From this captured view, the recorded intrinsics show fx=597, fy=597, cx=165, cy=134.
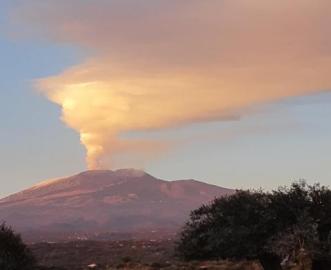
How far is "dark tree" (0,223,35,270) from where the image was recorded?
31609mm

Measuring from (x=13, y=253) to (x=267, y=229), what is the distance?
1530 centimetres

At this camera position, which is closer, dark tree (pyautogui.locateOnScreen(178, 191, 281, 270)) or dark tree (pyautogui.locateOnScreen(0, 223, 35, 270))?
dark tree (pyautogui.locateOnScreen(178, 191, 281, 270))

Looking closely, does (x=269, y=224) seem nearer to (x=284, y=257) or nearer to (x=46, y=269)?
(x=284, y=257)

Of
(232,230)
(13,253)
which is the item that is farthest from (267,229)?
(13,253)

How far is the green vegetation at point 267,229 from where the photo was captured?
82.7 ft

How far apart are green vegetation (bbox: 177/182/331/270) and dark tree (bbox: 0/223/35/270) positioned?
9862mm

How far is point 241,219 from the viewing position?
26078mm

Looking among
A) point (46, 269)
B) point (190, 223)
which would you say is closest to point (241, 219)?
point (190, 223)

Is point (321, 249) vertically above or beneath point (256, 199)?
beneath

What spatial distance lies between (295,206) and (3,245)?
1668cm

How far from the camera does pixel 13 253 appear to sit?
33.5 meters

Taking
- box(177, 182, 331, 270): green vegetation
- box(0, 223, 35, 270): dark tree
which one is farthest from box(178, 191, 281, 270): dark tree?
box(0, 223, 35, 270): dark tree

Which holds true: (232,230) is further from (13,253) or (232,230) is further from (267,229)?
(13,253)

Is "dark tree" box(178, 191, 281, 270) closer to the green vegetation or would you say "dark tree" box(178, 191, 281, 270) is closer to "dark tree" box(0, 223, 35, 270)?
the green vegetation
